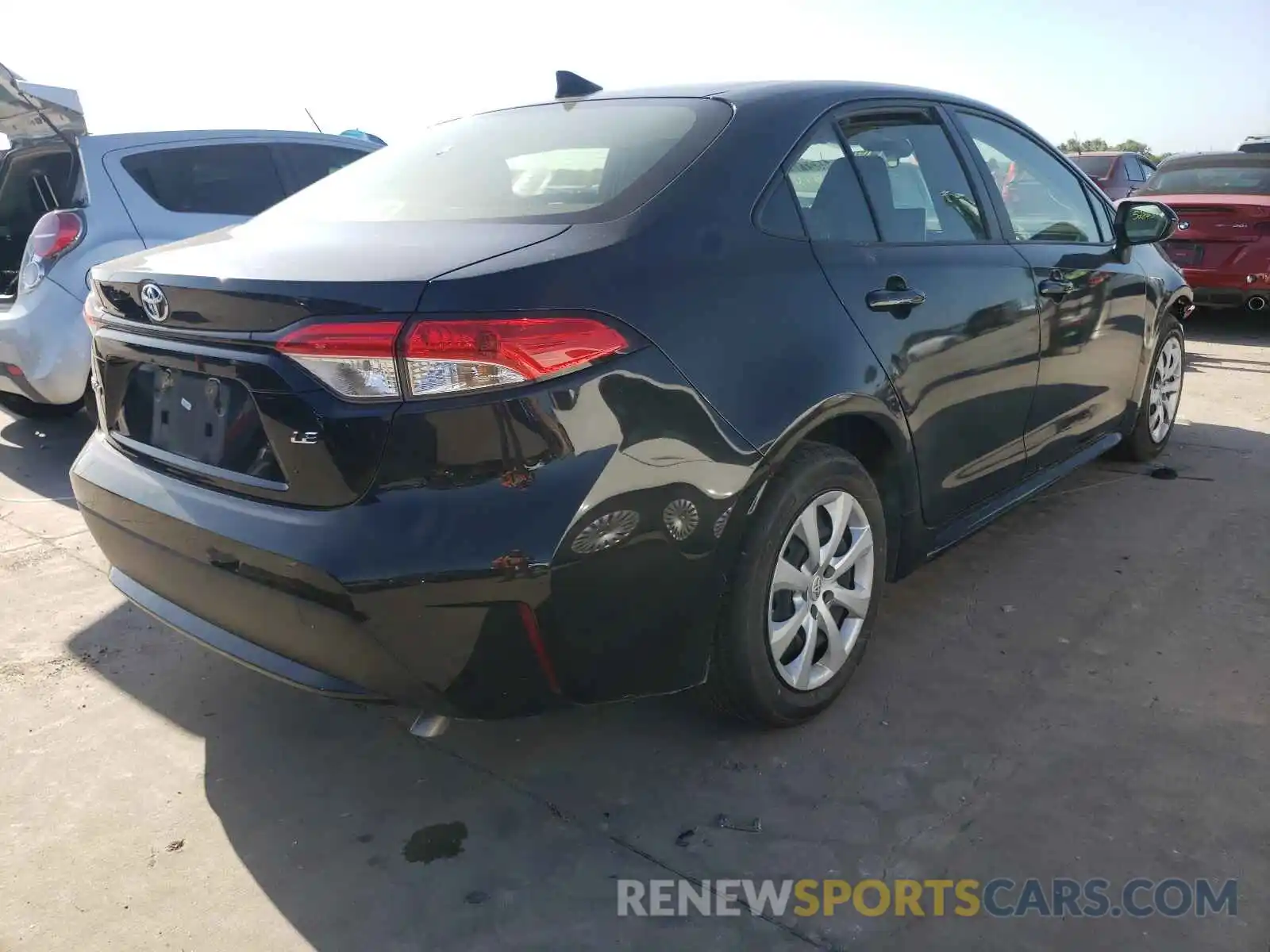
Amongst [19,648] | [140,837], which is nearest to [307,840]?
[140,837]

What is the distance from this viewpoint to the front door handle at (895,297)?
2.62m

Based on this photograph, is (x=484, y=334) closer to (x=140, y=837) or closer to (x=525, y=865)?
(x=525, y=865)

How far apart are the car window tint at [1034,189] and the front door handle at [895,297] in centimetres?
88

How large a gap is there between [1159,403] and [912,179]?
2.43m

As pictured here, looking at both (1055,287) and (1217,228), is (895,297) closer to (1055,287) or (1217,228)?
(1055,287)

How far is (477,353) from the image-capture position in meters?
1.86

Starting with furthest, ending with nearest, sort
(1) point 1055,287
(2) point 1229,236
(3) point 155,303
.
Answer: (2) point 1229,236 → (1) point 1055,287 → (3) point 155,303

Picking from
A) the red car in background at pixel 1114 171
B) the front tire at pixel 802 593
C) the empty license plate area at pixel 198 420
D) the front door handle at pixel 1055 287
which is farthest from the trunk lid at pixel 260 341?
the red car in background at pixel 1114 171

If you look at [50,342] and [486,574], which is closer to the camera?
[486,574]

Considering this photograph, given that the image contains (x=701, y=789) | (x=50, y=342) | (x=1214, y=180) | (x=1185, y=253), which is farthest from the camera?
(x=1214, y=180)

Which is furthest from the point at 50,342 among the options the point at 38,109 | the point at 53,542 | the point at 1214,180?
the point at 1214,180

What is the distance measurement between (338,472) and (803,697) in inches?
53.0

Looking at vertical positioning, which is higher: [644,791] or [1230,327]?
[644,791]

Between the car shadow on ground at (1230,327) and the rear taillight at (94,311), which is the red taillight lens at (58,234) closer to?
the rear taillight at (94,311)
